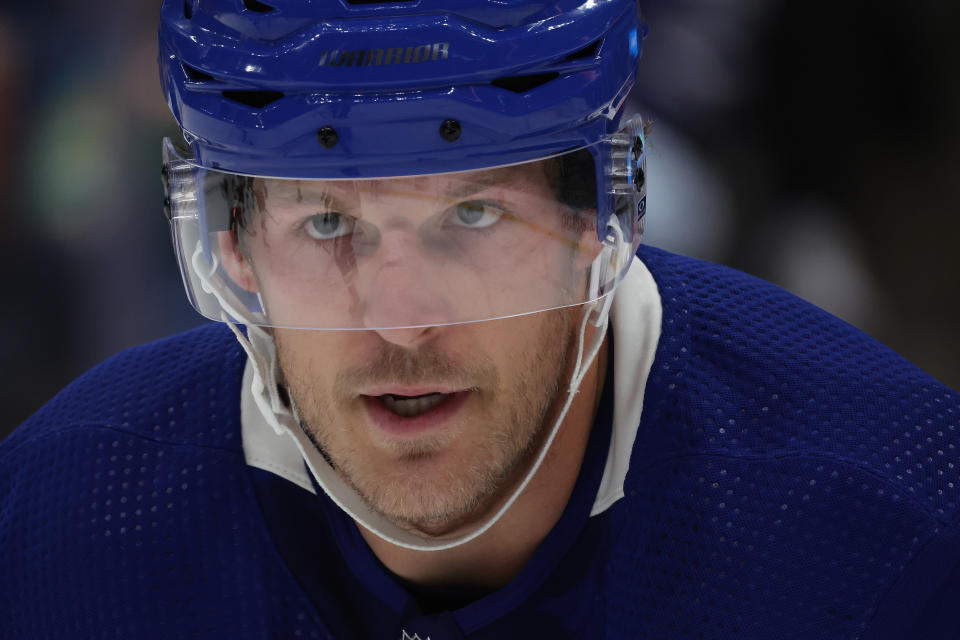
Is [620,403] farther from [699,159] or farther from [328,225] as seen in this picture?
[699,159]

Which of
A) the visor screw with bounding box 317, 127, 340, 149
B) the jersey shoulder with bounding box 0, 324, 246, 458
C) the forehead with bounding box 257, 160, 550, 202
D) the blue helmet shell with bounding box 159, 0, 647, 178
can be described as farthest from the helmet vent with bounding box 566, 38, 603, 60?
the jersey shoulder with bounding box 0, 324, 246, 458

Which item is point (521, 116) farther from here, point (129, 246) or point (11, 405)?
point (11, 405)

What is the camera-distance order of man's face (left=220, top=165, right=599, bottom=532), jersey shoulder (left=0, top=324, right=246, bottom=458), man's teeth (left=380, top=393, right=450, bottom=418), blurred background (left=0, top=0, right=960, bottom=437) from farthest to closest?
1. blurred background (left=0, top=0, right=960, bottom=437)
2. jersey shoulder (left=0, top=324, right=246, bottom=458)
3. man's teeth (left=380, top=393, right=450, bottom=418)
4. man's face (left=220, top=165, right=599, bottom=532)

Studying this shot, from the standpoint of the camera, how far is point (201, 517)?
155cm

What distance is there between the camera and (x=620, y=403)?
1481 mm

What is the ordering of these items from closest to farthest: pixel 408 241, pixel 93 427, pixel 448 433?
pixel 408 241 → pixel 448 433 → pixel 93 427


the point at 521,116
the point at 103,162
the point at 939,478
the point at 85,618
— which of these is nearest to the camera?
the point at 521,116

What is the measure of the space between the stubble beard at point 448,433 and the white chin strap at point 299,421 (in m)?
0.02

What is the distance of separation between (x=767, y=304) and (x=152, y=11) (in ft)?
5.31

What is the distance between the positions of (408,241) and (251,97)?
21 centimetres

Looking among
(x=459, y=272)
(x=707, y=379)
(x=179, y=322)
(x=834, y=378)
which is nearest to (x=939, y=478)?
(x=834, y=378)

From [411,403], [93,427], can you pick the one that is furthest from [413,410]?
[93,427]

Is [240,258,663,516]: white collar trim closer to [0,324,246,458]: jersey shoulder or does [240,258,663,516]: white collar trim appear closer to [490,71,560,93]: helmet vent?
[0,324,246,458]: jersey shoulder

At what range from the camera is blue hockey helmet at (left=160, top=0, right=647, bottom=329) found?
3.88ft
